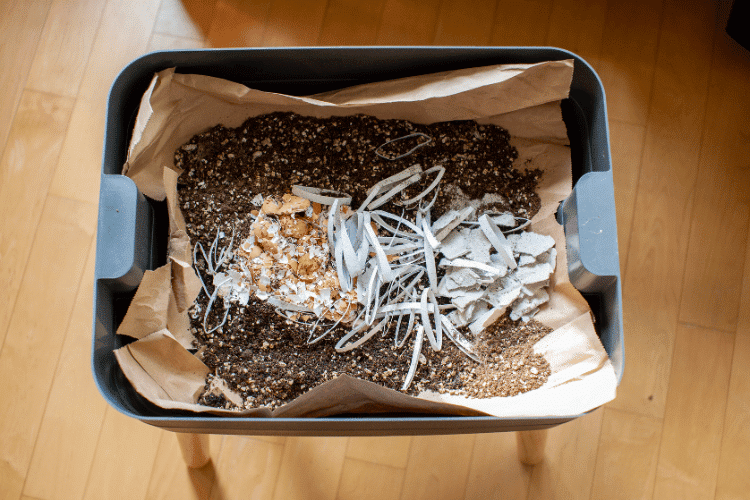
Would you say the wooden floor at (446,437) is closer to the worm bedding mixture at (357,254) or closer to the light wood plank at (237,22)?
the light wood plank at (237,22)

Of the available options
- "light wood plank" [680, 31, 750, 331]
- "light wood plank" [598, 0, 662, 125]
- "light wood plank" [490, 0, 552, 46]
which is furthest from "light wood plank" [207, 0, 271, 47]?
"light wood plank" [680, 31, 750, 331]

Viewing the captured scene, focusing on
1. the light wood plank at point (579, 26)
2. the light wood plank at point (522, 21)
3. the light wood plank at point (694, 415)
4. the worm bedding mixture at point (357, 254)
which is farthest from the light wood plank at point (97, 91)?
the light wood plank at point (694, 415)

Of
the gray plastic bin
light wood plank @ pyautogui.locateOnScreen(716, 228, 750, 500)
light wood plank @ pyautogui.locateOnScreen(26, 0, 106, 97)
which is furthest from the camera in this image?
light wood plank @ pyautogui.locateOnScreen(26, 0, 106, 97)

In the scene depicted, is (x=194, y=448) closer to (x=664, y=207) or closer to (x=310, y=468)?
(x=310, y=468)

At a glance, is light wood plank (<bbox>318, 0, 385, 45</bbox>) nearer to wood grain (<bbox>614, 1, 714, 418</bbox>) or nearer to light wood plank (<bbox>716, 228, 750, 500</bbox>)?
wood grain (<bbox>614, 1, 714, 418</bbox>)

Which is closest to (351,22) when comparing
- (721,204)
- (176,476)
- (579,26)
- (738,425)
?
(579,26)

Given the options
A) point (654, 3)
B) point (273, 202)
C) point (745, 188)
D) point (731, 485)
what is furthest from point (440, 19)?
point (731, 485)
